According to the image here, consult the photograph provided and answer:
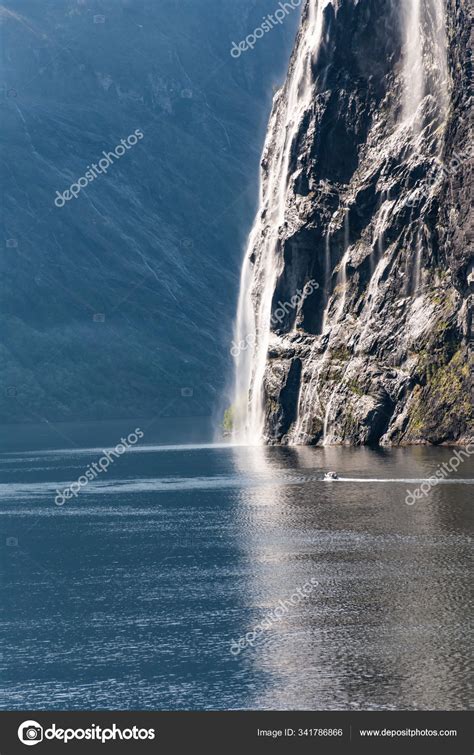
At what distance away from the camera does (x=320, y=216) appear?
18825cm

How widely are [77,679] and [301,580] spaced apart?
21.4m

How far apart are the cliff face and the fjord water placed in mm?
33475

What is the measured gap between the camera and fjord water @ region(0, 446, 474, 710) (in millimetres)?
53062

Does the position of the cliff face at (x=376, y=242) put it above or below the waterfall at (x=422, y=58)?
below

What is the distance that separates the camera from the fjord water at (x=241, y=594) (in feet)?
174

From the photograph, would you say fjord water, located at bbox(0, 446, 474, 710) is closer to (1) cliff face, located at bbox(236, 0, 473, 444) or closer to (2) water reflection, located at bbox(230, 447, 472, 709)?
(2) water reflection, located at bbox(230, 447, 472, 709)

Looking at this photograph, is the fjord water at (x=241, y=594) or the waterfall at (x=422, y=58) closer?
the fjord water at (x=241, y=594)
